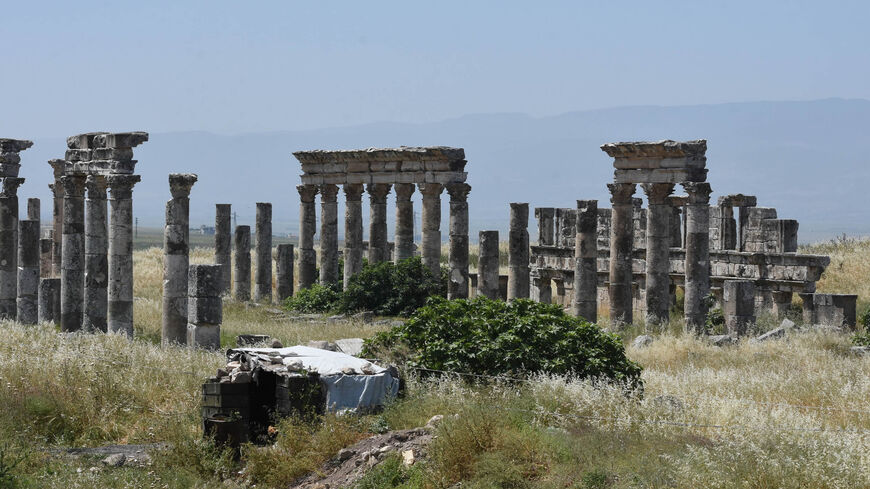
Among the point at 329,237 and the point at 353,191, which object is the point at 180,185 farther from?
the point at 329,237

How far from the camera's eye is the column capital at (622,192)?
109 ft

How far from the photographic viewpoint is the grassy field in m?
13.6

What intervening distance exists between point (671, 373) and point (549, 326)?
431 centimetres

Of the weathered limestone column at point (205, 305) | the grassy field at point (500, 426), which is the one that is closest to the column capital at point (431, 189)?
the weathered limestone column at point (205, 305)

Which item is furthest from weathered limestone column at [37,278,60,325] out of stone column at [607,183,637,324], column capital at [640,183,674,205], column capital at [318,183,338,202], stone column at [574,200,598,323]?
column capital at [640,183,674,205]

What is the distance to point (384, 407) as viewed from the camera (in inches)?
696

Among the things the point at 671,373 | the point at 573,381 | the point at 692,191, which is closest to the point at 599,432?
the point at 573,381

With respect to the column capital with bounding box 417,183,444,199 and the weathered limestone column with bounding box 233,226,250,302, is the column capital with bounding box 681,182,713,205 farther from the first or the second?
the weathered limestone column with bounding box 233,226,250,302

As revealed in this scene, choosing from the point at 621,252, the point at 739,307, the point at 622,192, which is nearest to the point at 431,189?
the point at 622,192

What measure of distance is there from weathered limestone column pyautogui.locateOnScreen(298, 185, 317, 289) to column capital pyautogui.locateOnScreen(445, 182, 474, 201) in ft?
23.7

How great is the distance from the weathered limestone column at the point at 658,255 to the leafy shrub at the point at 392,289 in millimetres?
6937

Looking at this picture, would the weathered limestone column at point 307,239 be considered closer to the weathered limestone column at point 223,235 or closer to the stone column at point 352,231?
the stone column at point 352,231

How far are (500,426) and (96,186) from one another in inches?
597

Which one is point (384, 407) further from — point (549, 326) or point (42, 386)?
point (42, 386)
